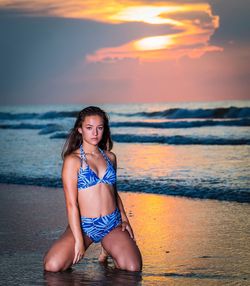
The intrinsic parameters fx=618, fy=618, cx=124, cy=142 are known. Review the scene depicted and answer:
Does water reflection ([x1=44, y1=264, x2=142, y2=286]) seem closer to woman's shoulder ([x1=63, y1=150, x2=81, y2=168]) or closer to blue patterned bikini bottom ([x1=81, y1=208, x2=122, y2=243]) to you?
blue patterned bikini bottom ([x1=81, y1=208, x2=122, y2=243])

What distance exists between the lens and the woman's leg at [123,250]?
11.4ft

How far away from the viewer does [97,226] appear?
3664 mm

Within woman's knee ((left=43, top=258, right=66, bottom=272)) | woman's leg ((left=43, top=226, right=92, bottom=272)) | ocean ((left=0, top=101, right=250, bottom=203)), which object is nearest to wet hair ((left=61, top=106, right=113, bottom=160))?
woman's leg ((left=43, top=226, right=92, bottom=272))

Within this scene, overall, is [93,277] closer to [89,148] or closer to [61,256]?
[61,256]

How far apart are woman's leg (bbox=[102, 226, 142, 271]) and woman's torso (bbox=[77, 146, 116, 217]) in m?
0.16

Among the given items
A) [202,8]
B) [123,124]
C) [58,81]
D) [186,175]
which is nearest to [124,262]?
[186,175]

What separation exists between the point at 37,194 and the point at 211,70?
1489 cm

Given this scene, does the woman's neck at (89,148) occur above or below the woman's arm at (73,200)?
above

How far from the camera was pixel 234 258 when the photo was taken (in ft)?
12.6

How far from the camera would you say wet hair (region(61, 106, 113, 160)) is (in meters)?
3.68

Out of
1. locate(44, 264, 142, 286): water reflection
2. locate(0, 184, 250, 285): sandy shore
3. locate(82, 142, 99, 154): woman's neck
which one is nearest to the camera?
locate(44, 264, 142, 286): water reflection

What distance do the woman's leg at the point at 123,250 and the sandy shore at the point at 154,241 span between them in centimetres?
6

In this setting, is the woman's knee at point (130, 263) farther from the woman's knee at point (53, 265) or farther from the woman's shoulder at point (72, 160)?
the woman's shoulder at point (72, 160)

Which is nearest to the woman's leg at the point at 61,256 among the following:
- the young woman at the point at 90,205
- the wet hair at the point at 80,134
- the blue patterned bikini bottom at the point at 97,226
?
the young woman at the point at 90,205
